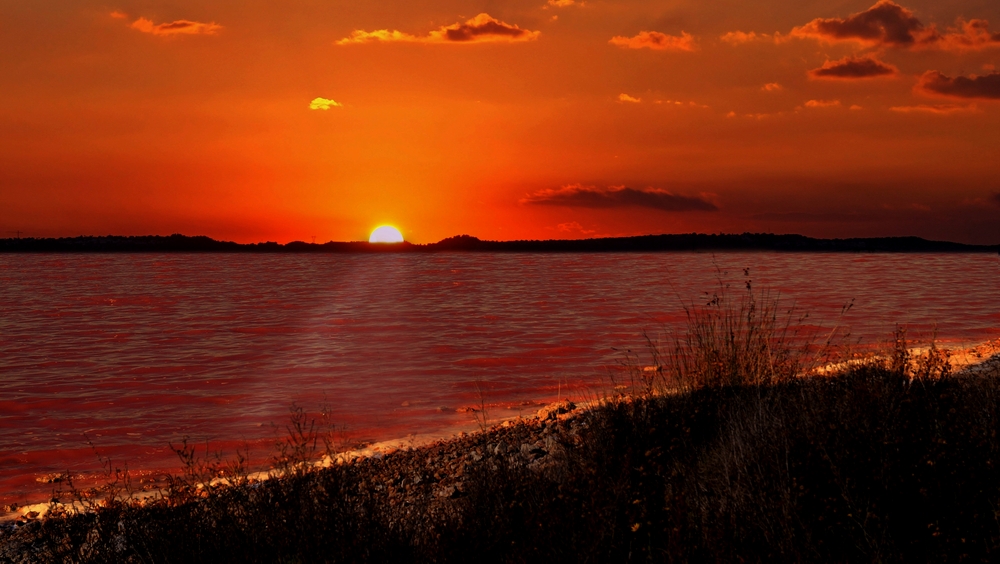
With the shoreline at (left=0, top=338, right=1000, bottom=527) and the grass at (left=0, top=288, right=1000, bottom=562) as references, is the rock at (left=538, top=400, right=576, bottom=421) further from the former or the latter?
the grass at (left=0, top=288, right=1000, bottom=562)

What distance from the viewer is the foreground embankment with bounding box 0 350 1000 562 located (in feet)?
13.0

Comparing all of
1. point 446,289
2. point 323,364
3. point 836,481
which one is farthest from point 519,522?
point 446,289

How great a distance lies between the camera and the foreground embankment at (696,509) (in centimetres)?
396

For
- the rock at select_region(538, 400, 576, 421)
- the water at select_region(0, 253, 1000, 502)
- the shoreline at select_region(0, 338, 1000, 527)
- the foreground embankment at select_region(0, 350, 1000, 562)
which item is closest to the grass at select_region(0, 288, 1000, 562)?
the foreground embankment at select_region(0, 350, 1000, 562)

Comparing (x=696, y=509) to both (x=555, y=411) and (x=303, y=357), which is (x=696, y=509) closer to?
(x=555, y=411)

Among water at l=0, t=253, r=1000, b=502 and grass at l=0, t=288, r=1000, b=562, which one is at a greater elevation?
grass at l=0, t=288, r=1000, b=562

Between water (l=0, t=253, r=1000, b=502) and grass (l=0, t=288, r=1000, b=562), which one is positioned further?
water (l=0, t=253, r=1000, b=502)

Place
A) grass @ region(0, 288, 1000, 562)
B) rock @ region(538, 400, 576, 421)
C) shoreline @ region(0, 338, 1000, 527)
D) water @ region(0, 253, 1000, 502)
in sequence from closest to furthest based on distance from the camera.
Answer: grass @ region(0, 288, 1000, 562)
shoreline @ region(0, 338, 1000, 527)
rock @ region(538, 400, 576, 421)
water @ region(0, 253, 1000, 502)

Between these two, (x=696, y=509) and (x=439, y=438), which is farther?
(x=439, y=438)

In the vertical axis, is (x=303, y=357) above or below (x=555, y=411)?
below

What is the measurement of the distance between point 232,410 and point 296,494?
26.8 feet

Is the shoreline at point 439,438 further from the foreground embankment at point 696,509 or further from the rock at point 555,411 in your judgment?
the foreground embankment at point 696,509

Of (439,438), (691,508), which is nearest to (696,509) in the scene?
(691,508)

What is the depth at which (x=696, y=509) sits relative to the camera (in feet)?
14.6
